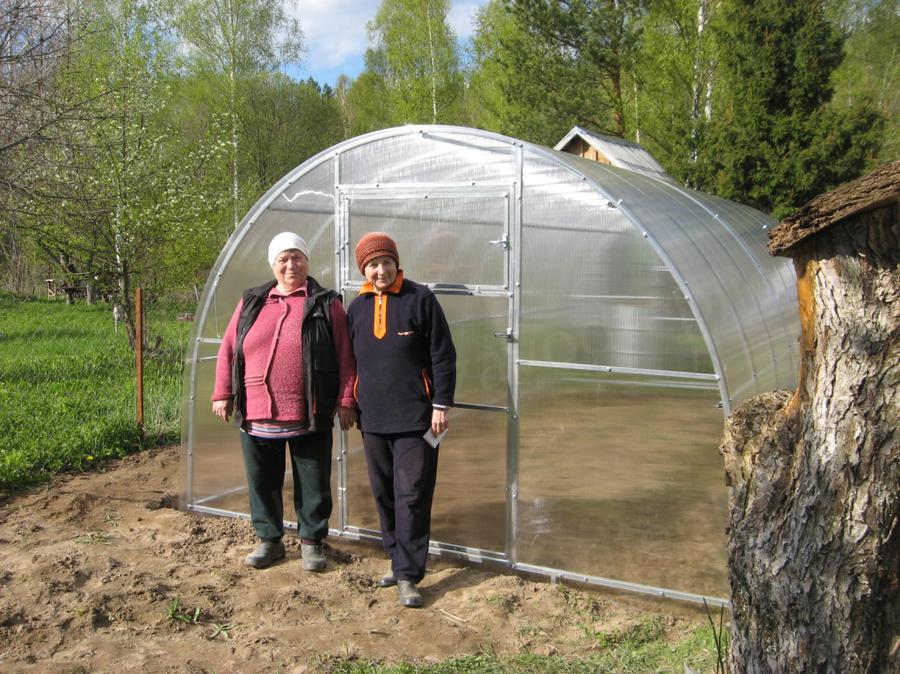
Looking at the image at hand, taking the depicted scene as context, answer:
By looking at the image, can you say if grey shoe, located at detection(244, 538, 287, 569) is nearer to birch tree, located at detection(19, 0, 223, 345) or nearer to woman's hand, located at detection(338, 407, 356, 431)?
woman's hand, located at detection(338, 407, 356, 431)

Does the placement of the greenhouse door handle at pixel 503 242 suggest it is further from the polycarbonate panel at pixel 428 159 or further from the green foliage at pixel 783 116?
the green foliage at pixel 783 116

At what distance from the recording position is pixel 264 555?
16.2ft

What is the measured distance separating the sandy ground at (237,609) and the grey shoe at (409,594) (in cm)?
4

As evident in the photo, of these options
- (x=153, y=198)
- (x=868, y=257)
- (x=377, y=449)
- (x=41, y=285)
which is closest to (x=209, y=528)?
(x=377, y=449)

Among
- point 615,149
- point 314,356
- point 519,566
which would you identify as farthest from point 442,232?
point 615,149

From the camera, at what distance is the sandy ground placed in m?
3.88

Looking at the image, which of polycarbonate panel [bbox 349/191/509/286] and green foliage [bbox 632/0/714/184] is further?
green foliage [bbox 632/0/714/184]

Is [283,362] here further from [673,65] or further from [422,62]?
[422,62]

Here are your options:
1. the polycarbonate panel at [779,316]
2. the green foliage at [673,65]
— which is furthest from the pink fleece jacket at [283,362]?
the green foliage at [673,65]

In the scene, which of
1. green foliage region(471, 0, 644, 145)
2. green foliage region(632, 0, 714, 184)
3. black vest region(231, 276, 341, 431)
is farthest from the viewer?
green foliage region(632, 0, 714, 184)

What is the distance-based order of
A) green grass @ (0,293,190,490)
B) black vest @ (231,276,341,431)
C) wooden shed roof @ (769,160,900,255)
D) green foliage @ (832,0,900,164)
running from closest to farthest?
wooden shed roof @ (769,160,900,255) < black vest @ (231,276,341,431) < green grass @ (0,293,190,490) < green foliage @ (832,0,900,164)

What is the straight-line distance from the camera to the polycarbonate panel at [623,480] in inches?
167

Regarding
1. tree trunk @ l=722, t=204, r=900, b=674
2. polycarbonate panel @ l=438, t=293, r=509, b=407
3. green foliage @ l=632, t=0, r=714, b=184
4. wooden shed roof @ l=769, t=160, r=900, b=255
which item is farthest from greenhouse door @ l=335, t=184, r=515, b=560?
green foliage @ l=632, t=0, r=714, b=184

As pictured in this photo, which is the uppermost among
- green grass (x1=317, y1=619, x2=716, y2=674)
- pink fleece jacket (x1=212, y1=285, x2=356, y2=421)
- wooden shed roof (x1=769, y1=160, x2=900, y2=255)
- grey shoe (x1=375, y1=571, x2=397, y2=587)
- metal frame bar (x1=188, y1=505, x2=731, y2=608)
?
wooden shed roof (x1=769, y1=160, x2=900, y2=255)
